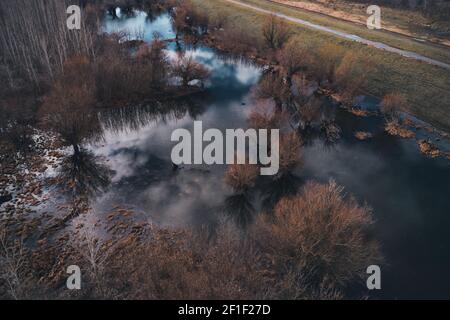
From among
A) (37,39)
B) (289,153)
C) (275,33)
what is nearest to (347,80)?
(275,33)

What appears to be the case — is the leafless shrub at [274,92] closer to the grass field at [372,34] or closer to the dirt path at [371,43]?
the dirt path at [371,43]

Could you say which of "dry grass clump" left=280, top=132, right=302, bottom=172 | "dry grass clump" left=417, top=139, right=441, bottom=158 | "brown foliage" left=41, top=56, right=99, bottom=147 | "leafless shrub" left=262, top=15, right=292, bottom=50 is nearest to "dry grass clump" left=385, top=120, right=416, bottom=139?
"dry grass clump" left=417, top=139, right=441, bottom=158

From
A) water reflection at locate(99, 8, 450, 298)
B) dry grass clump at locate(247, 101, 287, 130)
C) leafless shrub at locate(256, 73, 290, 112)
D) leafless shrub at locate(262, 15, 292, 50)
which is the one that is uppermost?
leafless shrub at locate(262, 15, 292, 50)

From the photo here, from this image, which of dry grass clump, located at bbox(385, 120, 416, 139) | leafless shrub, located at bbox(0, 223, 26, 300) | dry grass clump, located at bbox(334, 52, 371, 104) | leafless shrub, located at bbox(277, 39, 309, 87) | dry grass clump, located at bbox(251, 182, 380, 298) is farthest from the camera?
leafless shrub, located at bbox(277, 39, 309, 87)

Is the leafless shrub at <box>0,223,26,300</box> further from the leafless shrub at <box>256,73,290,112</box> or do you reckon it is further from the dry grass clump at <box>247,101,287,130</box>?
the leafless shrub at <box>256,73,290,112</box>

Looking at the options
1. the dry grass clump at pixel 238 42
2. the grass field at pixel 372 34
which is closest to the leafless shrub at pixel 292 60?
the dry grass clump at pixel 238 42

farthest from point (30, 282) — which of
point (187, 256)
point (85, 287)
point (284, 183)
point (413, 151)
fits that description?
point (413, 151)
